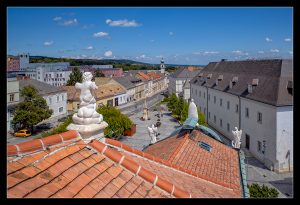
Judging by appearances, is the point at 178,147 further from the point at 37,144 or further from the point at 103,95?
the point at 103,95

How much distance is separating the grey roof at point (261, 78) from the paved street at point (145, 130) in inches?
363

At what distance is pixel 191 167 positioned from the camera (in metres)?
10.5

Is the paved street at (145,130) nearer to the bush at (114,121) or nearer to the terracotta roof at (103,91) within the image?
the bush at (114,121)

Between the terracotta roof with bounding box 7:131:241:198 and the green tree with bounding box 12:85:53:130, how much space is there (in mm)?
35572

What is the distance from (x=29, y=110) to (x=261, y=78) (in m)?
28.7

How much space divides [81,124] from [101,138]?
1.88ft

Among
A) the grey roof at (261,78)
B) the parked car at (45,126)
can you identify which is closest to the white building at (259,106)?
the grey roof at (261,78)

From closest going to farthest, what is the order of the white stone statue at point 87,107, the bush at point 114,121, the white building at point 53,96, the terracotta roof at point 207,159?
Answer: the white stone statue at point 87,107 < the terracotta roof at point 207,159 < the bush at point 114,121 < the white building at point 53,96

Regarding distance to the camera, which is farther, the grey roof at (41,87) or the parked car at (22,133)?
the grey roof at (41,87)

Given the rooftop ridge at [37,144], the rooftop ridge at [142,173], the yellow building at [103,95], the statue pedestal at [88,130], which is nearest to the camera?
the rooftop ridge at [37,144]

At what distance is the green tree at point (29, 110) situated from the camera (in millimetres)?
38125

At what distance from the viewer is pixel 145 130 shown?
4450cm

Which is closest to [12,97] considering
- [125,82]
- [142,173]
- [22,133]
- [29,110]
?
[29,110]
